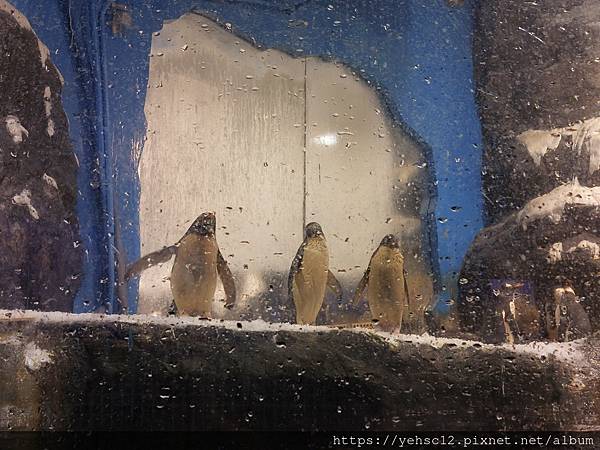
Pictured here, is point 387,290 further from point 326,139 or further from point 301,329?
point 326,139

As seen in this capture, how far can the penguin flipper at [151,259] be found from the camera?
3.84 ft

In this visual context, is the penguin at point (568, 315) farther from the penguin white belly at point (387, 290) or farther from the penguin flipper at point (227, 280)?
the penguin flipper at point (227, 280)

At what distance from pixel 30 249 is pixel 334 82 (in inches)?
28.0

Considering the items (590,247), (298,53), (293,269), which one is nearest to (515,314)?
(590,247)

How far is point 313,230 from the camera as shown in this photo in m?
1.20

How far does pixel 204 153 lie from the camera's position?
47.4 inches

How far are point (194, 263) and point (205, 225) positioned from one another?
8 cm

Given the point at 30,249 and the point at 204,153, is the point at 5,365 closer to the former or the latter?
the point at 30,249

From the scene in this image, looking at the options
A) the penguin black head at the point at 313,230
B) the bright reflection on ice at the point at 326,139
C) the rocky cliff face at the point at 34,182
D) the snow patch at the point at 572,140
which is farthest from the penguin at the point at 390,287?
the rocky cliff face at the point at 34,182

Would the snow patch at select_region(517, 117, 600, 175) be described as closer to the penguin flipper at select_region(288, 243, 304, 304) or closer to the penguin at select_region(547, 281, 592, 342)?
the penguin at select_region(547, 281, 592, 342)

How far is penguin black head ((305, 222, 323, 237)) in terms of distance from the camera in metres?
1.20

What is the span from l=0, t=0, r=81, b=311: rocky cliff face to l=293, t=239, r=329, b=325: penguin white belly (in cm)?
44

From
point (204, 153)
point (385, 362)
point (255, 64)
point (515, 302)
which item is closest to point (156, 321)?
point (204, 153)

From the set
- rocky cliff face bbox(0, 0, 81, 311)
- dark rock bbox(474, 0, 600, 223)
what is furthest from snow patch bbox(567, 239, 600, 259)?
rocky cliff face bbox(0, 0, 81, 311)
